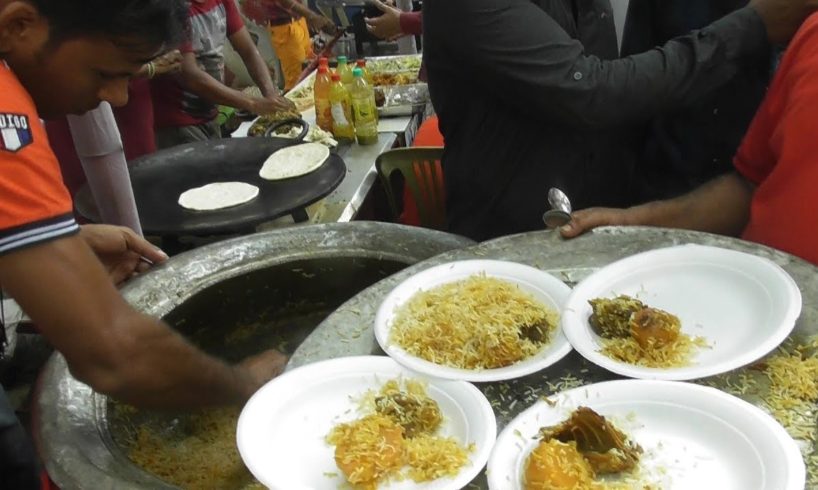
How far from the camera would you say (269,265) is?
2148mm

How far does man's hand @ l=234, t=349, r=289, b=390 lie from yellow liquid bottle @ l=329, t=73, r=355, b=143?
2.09 m

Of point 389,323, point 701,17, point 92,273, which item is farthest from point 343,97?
point 92,273

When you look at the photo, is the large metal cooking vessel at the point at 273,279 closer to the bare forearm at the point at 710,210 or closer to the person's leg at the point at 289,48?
the bare forearm at the point at 710,210

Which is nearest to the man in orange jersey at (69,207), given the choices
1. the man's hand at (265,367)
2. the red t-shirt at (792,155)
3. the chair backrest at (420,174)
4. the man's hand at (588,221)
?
the man's hand at (265,367)

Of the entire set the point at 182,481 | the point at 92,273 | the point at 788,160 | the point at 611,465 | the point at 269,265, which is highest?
the point at 92,273

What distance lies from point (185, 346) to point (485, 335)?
649 mm

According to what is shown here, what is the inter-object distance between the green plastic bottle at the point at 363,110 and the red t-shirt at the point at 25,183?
249 cm

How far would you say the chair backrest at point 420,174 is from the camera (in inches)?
126

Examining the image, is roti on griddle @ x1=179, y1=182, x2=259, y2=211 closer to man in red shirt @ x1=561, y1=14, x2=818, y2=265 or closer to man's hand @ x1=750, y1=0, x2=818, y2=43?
man in red shirt @ x1=561, y1=14, x2=818, y2=265

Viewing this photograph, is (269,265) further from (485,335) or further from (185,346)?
(485,335)

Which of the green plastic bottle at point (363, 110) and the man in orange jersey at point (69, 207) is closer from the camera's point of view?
the man in orange jersey at point (69, 207)

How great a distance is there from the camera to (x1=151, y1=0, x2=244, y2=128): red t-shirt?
173 inches

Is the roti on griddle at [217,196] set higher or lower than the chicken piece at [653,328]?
lower

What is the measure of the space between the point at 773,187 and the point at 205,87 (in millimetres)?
3394
